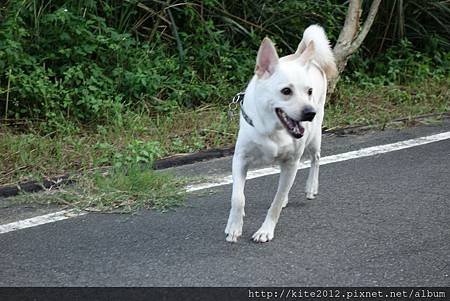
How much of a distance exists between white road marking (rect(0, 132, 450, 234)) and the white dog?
3.39 feet

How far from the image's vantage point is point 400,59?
30.5 feet

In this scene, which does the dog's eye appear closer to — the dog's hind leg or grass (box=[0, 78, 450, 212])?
the dog's hind leg

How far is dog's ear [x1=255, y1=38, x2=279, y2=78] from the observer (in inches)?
164

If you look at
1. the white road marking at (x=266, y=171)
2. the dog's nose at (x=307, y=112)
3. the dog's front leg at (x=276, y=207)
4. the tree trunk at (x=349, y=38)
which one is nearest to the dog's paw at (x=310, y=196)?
the white road marking at (x=266, y=171)

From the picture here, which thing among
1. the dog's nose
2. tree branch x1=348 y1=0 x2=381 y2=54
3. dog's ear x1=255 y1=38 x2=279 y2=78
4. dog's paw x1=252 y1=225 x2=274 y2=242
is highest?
dog's ear x1=255 y1=38 x2=279 y2=78

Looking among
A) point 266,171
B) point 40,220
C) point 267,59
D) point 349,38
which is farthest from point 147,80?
point 267,59

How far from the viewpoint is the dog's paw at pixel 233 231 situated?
428cm

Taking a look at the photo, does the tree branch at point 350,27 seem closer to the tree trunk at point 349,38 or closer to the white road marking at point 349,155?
the tree trunk at point 349,38

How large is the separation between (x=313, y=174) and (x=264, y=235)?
1.01 m

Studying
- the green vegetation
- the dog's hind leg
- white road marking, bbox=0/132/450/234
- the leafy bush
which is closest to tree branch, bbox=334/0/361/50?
the green vegetation

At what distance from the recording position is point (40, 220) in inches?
185

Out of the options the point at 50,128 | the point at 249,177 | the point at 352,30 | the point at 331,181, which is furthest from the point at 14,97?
the point at 352,30

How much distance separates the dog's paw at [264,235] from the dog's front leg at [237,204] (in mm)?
98

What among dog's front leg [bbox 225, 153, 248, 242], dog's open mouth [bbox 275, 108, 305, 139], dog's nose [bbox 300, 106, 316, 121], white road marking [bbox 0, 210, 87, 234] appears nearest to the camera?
dog's nose [bbox 300, 106, 316, 121]
